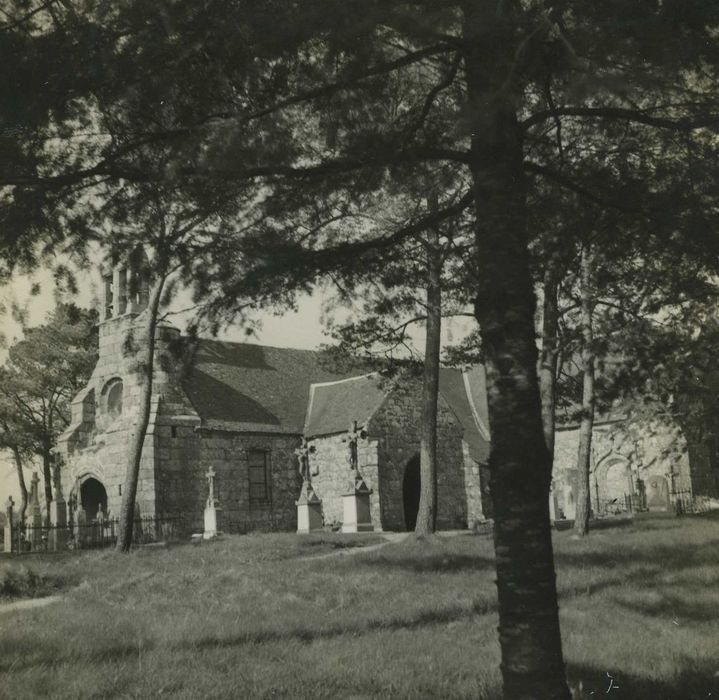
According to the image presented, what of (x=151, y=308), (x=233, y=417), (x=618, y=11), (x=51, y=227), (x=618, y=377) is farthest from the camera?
(x=233, y=417)

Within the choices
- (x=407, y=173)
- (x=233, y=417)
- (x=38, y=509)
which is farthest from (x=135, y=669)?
(x=233, y=417)

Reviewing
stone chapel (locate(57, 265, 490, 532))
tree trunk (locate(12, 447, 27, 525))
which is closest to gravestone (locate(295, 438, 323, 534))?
stone chapel (locate(57, 265, 490, 532))

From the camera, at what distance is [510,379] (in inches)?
176

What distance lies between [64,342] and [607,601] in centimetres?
3218

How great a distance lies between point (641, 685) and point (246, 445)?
21.2m

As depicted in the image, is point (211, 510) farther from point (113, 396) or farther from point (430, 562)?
point (430, 562)

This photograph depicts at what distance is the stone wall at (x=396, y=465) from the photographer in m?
25.9

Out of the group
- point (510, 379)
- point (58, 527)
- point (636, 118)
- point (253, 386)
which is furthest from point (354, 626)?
point (253, 386)

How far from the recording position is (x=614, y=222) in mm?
6059

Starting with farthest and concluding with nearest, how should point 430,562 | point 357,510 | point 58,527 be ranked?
point 357,510 → point 58,527 → point 430,562

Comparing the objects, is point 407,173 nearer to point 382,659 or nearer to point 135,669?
point 382,659

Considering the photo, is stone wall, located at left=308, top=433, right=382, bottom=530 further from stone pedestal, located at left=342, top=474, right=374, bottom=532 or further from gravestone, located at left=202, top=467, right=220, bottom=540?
gravestone, located at left=202, top=467, right=220, bottom=540

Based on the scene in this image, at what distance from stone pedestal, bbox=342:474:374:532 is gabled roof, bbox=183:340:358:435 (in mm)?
4918

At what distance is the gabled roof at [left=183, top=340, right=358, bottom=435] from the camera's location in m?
26.4
